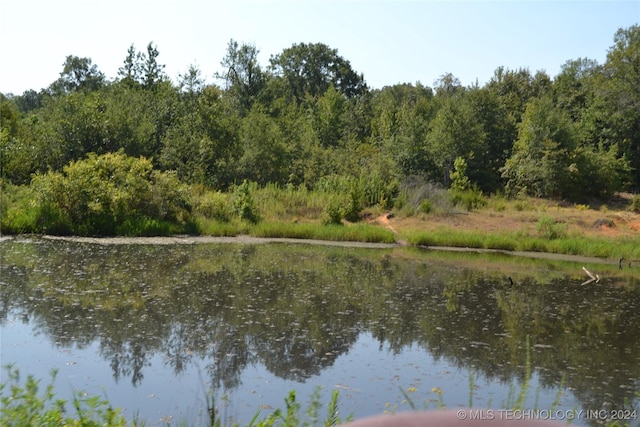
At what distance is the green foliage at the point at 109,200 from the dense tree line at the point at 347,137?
3.97m

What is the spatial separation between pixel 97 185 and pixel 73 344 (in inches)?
465

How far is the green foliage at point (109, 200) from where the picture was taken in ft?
60.7

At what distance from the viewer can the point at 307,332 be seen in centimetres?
919

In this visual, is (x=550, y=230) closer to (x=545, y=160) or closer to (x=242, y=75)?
(x=545, y=160)

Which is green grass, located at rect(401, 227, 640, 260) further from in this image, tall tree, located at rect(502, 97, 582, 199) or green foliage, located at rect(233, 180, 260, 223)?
tall tree, located at rect(502, 97, 582, 199)

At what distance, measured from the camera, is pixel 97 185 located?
19.2m

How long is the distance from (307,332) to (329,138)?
30.3 metres

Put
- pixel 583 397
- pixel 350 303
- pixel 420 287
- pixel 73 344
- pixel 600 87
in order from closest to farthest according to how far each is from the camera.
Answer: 1. pixel 583 397
2. pixel 73 344
3. pixel 350 303
4. pixel 420 287
5. pixel 600 87

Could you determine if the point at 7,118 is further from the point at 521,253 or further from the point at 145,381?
the point at 145,381

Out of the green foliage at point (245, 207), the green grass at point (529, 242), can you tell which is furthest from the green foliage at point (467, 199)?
the green foliage at point (245, 207)

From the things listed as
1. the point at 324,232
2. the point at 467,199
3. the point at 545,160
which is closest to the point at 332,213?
the point at 324,232

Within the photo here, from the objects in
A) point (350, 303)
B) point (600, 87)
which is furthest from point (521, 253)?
point (600, 87)

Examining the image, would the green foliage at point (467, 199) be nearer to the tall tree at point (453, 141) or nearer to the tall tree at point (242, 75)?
the tall tree at point (453, 141)

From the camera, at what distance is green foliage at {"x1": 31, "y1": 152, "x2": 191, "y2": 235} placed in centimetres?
1852
